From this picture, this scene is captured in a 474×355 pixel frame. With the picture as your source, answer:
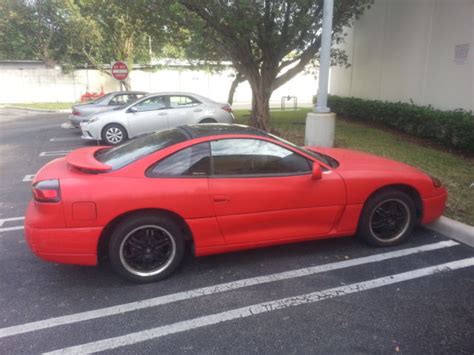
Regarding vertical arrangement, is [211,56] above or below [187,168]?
above

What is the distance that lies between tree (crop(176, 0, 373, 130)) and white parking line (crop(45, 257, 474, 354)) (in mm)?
7517

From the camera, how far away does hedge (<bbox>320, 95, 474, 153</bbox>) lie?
27.7 ft

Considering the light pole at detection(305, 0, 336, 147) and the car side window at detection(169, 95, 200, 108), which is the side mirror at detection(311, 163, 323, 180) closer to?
the light pole at detection(305, 0, 336, 147)

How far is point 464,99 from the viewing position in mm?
9328

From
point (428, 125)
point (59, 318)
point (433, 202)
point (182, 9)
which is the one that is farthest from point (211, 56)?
point (59, 318)

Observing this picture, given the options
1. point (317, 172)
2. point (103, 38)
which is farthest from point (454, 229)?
point (103, 38)

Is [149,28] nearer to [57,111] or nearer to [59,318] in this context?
[57,111]

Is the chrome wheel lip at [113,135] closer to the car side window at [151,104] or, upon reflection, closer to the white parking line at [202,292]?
the car side window at [151,104]

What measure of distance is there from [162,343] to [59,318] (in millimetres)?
930

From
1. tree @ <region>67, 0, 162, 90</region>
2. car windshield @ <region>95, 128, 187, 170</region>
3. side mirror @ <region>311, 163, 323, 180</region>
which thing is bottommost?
side mirror @ <region>311, 163, 323, 180</region>

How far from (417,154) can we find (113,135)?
749 centimetres

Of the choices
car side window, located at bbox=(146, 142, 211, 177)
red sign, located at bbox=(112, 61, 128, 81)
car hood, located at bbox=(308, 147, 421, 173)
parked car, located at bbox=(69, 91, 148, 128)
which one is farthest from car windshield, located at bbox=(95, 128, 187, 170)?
red sign, located at bbox=(112, 61, 128, 81)

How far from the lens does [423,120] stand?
9844mm

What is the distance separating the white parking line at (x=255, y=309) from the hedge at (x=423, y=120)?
532cm
